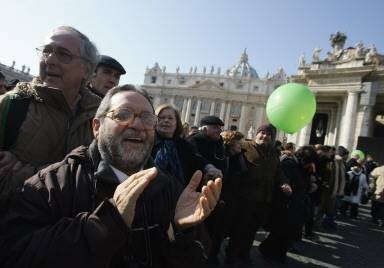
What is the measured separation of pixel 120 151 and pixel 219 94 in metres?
74.6

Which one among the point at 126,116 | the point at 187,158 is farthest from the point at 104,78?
the point at 126,116

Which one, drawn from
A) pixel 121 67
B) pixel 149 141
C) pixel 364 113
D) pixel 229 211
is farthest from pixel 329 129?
pixel 149 141

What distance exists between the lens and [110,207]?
144 cm

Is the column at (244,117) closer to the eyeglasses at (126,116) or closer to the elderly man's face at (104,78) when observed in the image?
the elderly man's face at (104,78)

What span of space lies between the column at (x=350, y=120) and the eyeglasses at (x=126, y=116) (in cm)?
2162

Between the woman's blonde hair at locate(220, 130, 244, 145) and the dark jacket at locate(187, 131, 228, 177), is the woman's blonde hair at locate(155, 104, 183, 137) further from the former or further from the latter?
the woman's blonde hair at locate(220, 130, 244, 145)

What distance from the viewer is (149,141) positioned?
6.48ft

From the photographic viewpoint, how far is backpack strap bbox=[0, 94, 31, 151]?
2.07m

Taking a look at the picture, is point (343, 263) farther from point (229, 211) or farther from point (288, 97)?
point (288, 97)

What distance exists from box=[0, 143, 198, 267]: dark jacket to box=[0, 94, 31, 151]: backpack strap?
525 millimetres

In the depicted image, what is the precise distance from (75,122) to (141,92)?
0.57 metres

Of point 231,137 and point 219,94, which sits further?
point 219,94

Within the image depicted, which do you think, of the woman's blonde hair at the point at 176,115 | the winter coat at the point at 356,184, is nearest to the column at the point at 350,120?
the winter coat at the point at 356,184

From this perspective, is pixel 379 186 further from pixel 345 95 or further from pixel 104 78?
pixel 345 95
